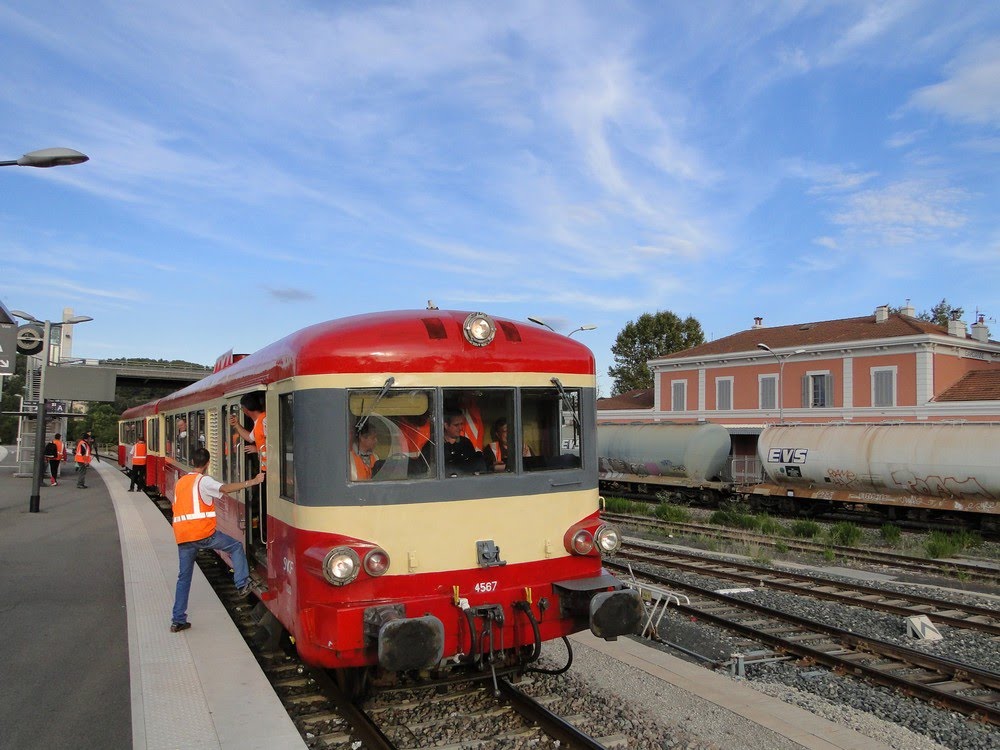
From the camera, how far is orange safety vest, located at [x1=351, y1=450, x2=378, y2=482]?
532 cm

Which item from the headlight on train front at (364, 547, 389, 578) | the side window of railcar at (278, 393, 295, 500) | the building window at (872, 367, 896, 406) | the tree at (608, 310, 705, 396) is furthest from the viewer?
the tree at (608, 310, 705, 396)

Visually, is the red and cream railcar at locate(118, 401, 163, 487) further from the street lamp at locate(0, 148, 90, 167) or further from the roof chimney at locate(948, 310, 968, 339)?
the roof chimney at locate(948, 310, 968, 339)

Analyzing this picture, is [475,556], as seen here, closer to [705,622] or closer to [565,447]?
[565,447]

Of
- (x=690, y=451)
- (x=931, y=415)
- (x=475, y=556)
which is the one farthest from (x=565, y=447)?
(x=931, y=415)

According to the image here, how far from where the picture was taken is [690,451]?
88.7 ft

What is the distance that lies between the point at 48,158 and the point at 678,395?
39762 millimetres

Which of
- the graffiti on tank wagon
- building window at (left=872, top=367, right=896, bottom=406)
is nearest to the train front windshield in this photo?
the graffiti on tank wagon

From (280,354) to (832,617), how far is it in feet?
25.0

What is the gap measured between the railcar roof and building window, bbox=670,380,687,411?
40.1 metres

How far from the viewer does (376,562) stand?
512 cm

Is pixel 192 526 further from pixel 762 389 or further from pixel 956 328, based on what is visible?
pixel 956 328

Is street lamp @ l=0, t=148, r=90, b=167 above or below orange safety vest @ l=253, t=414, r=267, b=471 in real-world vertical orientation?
above

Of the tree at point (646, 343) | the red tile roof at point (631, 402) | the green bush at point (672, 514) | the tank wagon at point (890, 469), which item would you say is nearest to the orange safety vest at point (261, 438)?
the green bush at point (672, 514)

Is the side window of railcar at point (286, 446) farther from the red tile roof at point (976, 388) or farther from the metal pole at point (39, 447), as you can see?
the red tile roof at point (976, 388)
